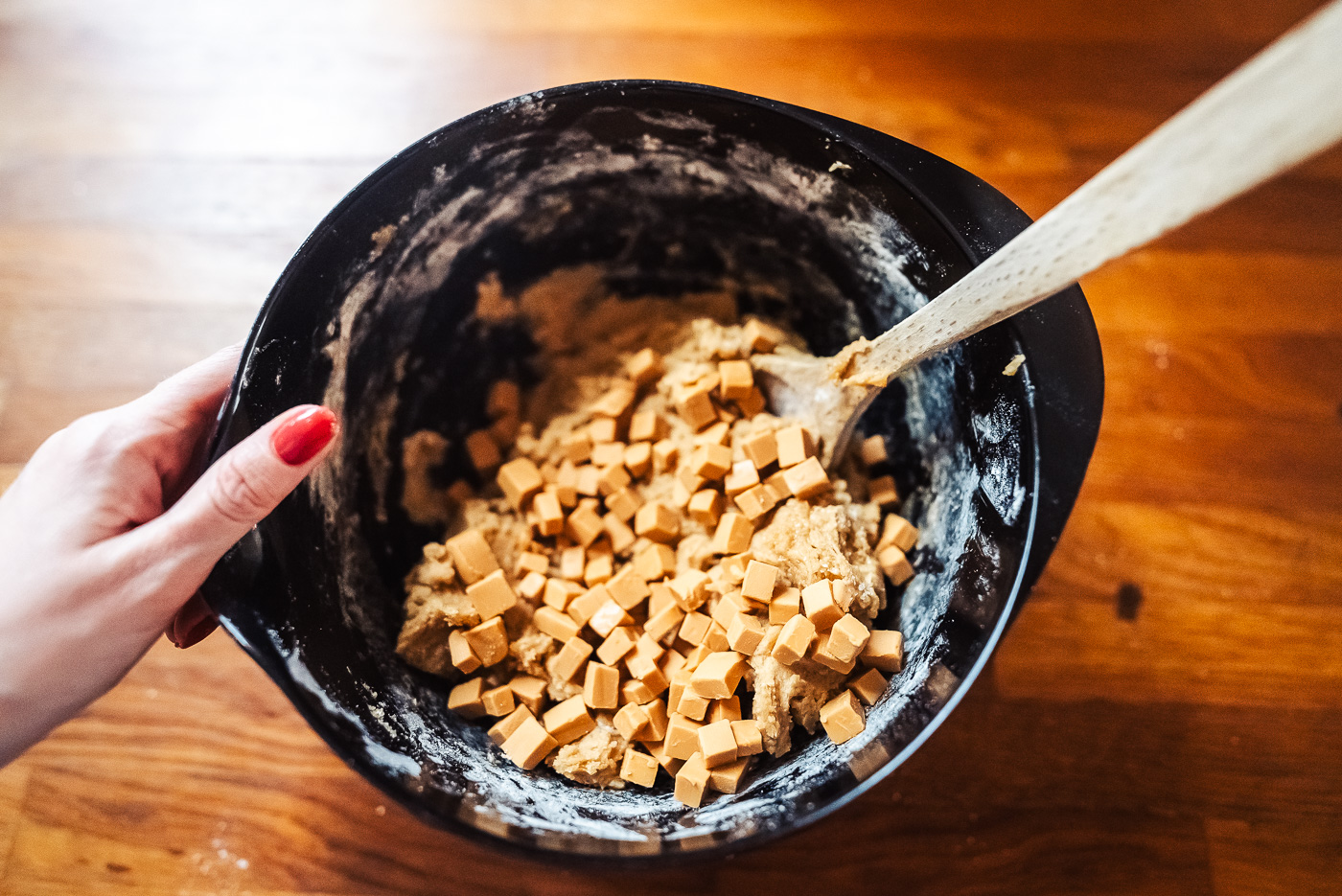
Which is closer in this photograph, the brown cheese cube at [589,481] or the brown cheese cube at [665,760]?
the brown cheese cube at [665,760]

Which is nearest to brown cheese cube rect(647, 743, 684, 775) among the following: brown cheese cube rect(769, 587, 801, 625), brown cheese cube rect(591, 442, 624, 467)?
brown cheese cube rect(769, 587, 801, 625)

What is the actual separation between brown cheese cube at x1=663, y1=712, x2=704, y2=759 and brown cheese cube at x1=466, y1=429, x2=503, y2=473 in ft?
1.84

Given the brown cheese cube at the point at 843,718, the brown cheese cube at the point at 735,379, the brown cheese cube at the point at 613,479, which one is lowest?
the brown cheese cube at the point at 843,718

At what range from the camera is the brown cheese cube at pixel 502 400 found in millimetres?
1361

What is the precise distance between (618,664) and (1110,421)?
3.32 ft

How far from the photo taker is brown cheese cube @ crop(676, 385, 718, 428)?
47.9 inches

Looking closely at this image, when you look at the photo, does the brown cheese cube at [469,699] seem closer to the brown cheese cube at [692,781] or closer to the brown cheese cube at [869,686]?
the brown cheese cube at [692,781]

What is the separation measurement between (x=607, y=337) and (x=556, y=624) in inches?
21.2

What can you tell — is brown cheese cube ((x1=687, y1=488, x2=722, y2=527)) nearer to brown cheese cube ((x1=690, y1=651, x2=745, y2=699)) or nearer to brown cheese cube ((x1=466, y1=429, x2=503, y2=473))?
brown cheese cube ((x1=690, y1=651, x2=745, y2=699))

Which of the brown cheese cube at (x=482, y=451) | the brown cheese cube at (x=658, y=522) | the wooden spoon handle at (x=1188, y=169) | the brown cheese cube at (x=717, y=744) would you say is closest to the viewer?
the wooden spoon handle at (x=1188, y=169)

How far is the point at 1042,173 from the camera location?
1551 millimetres

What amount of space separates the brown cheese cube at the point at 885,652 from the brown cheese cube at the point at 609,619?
347 mm

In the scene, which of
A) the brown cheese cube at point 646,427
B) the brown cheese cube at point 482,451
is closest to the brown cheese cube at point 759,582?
the brown cheese cube at point 646,427

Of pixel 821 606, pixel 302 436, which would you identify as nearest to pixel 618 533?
pixel 821 606
